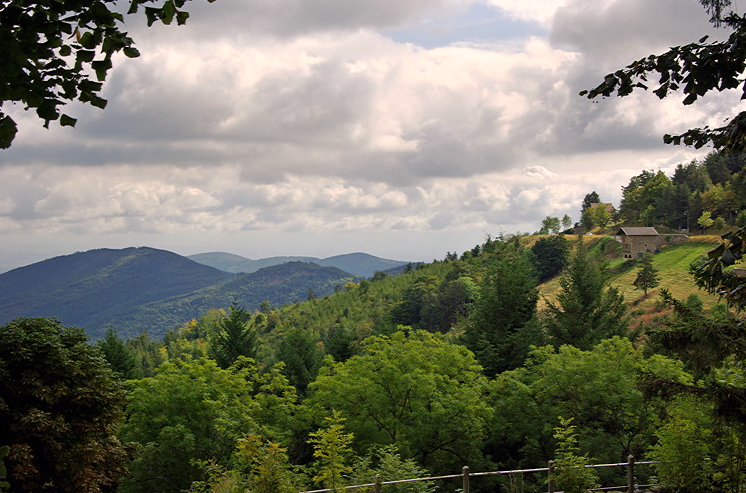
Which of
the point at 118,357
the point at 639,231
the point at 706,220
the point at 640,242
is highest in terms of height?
the point at 706,220

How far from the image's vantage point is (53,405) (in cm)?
1451

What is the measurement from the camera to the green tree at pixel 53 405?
44.8 feet

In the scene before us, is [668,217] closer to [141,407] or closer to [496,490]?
[496,490]

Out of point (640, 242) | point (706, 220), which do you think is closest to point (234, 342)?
point (640, 242)

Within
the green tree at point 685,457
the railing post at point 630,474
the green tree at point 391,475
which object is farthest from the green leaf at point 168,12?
the railing post at point 630,474

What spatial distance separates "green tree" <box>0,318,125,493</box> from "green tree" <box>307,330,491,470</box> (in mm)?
9276

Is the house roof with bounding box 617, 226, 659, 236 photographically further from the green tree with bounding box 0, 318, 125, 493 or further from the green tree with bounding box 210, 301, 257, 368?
the green tree with bounding box 0, 318, 125, 493

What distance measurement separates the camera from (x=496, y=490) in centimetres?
2052

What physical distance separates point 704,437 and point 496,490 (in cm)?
1003

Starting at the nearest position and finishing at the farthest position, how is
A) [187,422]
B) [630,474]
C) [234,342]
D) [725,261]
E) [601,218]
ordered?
[725,261], [630,474], [187,422], [234,342], [601,218]

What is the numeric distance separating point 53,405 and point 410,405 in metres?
12.4

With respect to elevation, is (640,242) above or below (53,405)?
above

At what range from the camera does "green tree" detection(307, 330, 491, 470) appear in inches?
834

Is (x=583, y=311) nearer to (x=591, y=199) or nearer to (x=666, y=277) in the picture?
(x=666, y=277)
